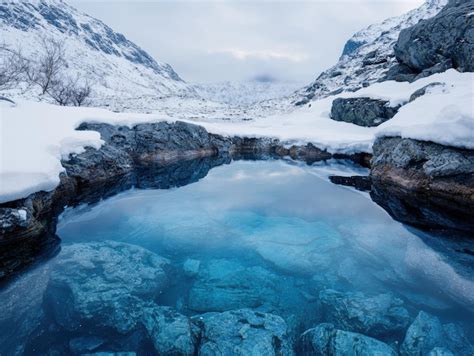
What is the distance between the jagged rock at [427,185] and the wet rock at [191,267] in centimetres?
548

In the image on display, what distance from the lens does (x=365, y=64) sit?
135 ft

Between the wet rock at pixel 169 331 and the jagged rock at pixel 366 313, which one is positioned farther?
the jagged rock at pixel 366 313

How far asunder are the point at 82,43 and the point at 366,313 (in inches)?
7708

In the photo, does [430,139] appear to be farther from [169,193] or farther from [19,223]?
[19,223]

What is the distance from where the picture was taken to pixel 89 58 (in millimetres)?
138500

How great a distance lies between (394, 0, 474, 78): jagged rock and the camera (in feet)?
48.4

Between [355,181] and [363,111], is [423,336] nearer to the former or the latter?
[355,181]

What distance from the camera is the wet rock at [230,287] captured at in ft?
14.0

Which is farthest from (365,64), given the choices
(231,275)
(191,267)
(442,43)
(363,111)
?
(191,267)

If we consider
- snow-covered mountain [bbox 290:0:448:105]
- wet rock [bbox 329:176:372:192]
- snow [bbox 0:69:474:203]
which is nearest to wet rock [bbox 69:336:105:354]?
snow [bbox 0:69:474:203]

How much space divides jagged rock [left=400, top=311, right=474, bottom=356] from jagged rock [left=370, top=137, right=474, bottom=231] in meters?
3.68

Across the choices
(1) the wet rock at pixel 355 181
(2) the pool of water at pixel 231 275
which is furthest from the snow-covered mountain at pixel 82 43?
(2) the pool of water at pixel 231 275

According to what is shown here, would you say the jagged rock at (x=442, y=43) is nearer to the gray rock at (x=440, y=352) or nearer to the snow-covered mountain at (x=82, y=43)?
the gray rock at (x=440, y=352)

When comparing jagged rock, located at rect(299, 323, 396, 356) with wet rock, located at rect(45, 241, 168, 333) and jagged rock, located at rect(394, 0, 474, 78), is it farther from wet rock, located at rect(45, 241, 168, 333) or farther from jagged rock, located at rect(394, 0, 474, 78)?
jagged rock, located at rect(394, 0, 474, 78)
